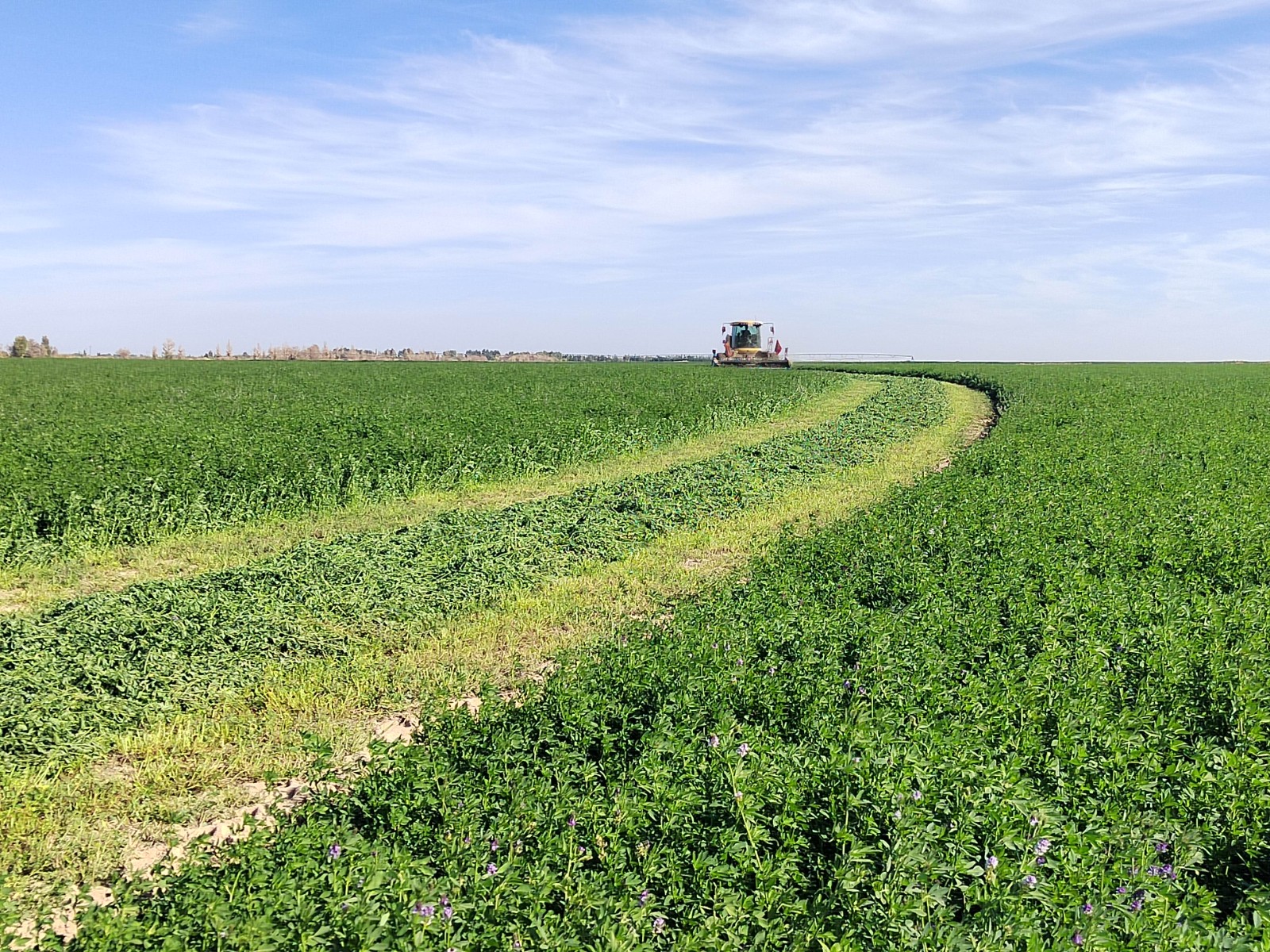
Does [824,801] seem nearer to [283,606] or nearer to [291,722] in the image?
[291,722]

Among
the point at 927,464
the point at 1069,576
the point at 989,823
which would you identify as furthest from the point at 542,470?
the point at 989,823

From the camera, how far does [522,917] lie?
3529 millimetres

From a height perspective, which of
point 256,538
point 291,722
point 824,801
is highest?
point 824,801

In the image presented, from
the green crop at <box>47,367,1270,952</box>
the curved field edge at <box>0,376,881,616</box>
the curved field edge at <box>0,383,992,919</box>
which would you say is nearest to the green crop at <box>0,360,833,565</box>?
the curved field edge at <box>0,376,881,616</box>

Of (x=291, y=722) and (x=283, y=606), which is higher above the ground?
(x=283, y=606)

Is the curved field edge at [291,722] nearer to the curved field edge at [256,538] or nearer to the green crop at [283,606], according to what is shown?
the green crop at [283,606]

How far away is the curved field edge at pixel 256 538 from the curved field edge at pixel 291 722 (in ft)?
12.3

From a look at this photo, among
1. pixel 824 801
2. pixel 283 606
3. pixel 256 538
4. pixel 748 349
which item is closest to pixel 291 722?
pixel 283 606

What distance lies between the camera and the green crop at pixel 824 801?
3521 mm

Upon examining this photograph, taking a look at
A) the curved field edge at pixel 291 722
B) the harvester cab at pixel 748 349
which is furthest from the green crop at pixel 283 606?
the harvester cab at pixel 748 349

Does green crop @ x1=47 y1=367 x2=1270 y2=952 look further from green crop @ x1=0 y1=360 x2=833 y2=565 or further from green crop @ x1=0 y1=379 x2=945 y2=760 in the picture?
green crop @ x1=0 y1=360 x2=833 y2=565

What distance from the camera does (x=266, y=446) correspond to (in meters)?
15.3

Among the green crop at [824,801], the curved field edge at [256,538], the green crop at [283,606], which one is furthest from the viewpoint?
the curved field edge at [256,538]

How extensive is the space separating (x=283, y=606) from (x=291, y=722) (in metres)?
2.09
